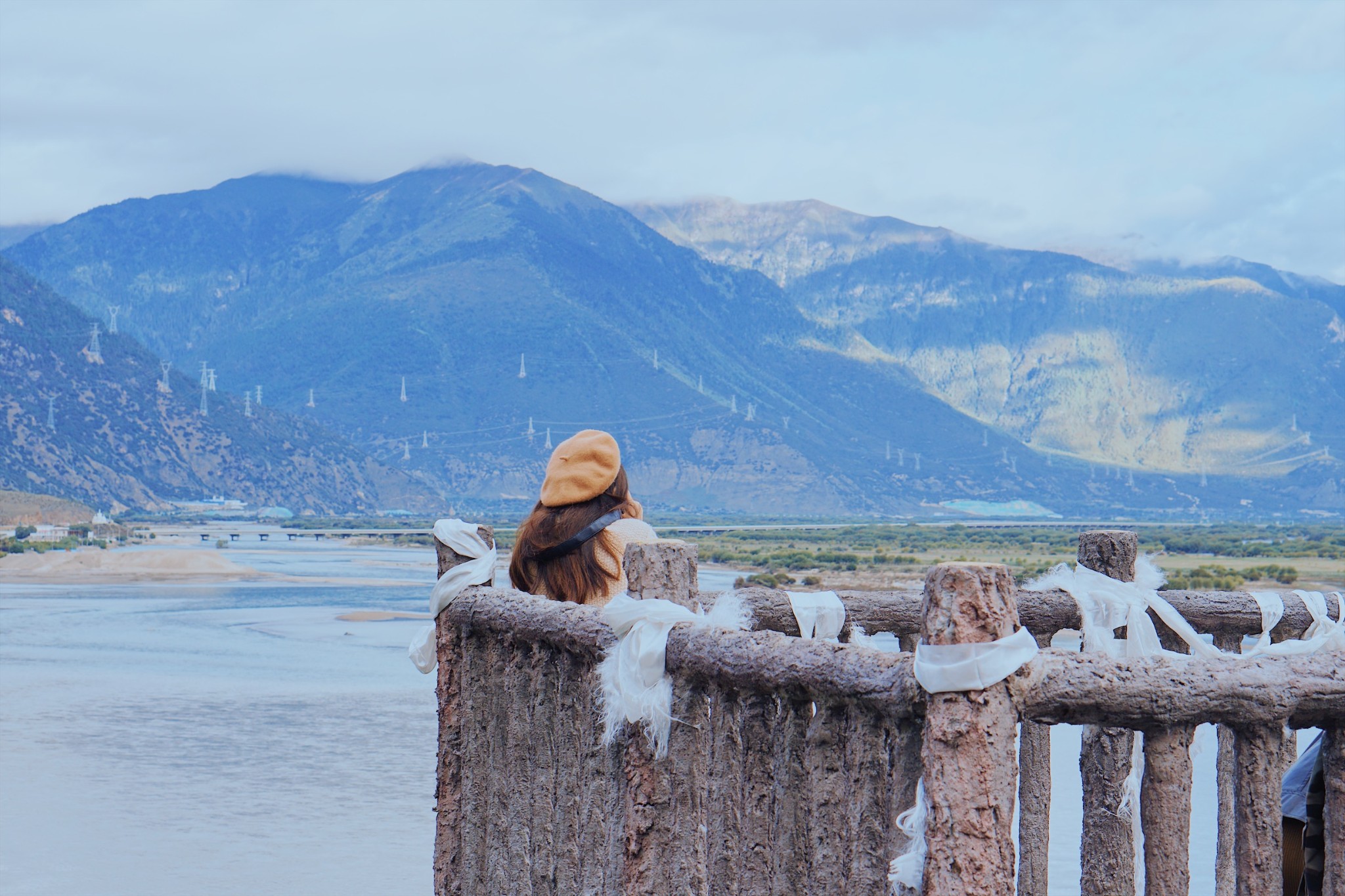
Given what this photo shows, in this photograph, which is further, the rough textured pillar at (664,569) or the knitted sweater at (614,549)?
the knitted sweater at (614,549)

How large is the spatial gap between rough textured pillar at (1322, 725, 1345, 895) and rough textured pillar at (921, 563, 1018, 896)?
51cm

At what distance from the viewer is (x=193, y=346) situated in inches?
6599

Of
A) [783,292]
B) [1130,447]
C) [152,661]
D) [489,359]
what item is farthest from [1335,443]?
[152,661]

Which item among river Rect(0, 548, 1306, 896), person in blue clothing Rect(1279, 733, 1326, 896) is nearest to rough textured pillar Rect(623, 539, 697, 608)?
person in blue clothing Rect(1279, 733, 1326, 896)

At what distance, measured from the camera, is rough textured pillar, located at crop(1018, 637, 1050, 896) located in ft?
14.1

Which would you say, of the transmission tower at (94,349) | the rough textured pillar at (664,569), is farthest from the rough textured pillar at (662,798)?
the transmission tower at (94,349)

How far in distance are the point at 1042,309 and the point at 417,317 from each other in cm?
8105

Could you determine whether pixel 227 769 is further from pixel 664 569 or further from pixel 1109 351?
pixel 1109 351

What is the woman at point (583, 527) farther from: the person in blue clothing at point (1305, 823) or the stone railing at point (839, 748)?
the person in blue clothing at point (1305, 823)

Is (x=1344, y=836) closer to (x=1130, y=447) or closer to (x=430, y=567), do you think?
(x=430, y=567)

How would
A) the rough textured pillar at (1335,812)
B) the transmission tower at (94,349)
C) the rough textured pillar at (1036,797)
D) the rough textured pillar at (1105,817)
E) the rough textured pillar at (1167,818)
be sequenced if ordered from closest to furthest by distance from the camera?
the rough textured pillar at (1335,812), the rough textured pillar at (1167,818), the rough textured pillar at (1105,817), the rough textured pillar at (1036,797), the transmission tower at (94,349)

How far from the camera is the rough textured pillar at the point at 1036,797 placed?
4293 millimetres

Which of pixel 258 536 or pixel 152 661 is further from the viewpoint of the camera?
pixel 258 536

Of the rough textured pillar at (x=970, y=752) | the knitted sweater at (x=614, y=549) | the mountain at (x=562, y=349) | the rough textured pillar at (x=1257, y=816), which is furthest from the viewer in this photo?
the mountain at (x=562, y=349)
